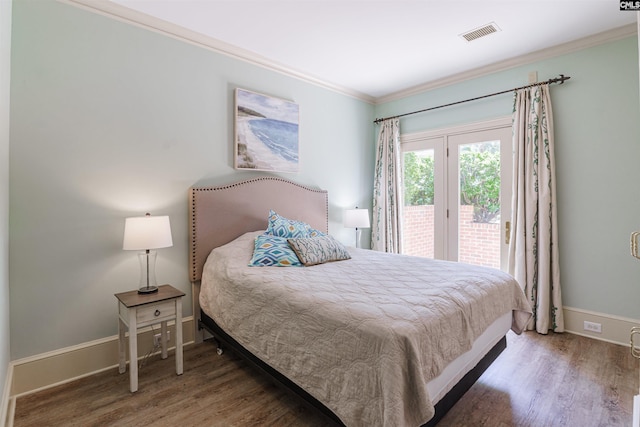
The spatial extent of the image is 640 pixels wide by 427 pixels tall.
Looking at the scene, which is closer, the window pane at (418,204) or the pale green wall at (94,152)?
the pale green wall at (94,152)

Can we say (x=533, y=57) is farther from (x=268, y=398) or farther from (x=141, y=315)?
(x=141, y=315)

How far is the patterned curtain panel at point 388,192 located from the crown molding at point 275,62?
654mm

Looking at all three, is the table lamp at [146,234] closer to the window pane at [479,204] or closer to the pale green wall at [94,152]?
the pale green wall at [94,152]

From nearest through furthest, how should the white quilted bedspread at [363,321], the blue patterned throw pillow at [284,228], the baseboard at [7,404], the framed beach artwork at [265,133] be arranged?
the white quilted bedspread at [363,321] → the baseboard at [7,404] → the blue patterned throw pillow at [284,228] → the framed beach artwork at [265,133]

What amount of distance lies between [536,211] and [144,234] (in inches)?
139

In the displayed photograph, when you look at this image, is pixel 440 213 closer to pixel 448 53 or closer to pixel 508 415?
pixel 448 53

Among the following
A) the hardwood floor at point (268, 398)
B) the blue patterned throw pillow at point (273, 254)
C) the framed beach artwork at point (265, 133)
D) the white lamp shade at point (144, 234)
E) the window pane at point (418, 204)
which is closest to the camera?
the hardwood floor at point (268, 398)

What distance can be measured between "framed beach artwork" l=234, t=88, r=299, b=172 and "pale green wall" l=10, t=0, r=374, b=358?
4.7 inches

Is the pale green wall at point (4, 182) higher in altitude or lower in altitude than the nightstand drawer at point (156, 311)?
higher

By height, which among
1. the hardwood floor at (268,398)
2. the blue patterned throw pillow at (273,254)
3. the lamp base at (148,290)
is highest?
the blue patterned throw pillow at (273,254)

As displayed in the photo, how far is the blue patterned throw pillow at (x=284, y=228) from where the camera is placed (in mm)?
3002

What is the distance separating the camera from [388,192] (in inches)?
175

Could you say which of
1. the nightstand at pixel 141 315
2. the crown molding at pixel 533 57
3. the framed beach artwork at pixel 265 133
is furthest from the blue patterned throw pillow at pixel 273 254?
the crown molding at pixel 533 57

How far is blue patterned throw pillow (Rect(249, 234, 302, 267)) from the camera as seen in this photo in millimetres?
2570
